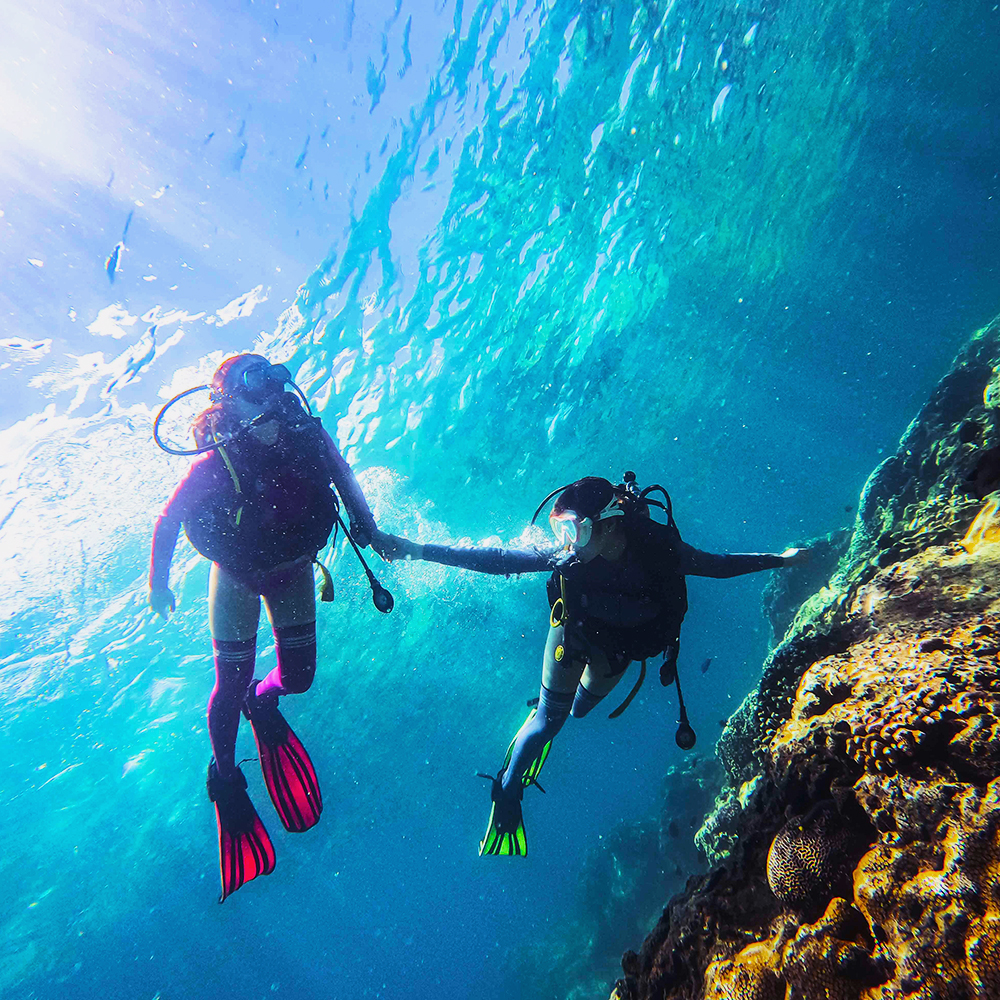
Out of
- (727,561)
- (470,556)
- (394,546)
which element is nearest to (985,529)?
(727,561)

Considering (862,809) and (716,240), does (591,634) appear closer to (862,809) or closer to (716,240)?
(862,809)

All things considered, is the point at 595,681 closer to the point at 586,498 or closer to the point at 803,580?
the point at 586,498

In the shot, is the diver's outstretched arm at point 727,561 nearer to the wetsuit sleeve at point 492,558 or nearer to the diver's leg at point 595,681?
the diver's leg at point 595,681

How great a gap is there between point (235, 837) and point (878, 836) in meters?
5.19

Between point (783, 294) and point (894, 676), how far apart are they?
85.2ft

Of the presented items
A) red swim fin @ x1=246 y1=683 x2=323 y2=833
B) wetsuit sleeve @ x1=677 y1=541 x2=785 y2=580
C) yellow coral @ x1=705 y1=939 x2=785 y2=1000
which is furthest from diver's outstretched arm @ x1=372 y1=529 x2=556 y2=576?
yellow coral @ x1=705 y1=939 x2=785 y2=1000

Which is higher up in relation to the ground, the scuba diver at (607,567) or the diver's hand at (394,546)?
the scuba diver at (607,567)

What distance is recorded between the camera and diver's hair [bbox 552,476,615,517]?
405 cm

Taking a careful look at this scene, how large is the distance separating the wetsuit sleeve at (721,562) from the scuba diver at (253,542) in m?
2.71

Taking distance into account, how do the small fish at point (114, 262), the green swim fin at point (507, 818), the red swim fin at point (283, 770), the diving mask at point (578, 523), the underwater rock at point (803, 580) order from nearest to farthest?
the diving mask at point (578, 523) < the red swim fin at point (283, 770) < the green swim fin at point (507, 818) < the small fish at point (114, 262) < the underwater rock at point (803, 580)

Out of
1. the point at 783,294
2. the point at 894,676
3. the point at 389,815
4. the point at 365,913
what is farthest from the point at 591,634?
the point at 365,913

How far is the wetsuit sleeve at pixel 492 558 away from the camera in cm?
411

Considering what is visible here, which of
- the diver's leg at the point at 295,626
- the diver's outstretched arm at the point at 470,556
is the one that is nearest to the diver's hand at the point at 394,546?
the diver's outstretched arm at the point at 470,556

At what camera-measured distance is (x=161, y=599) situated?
442cm
